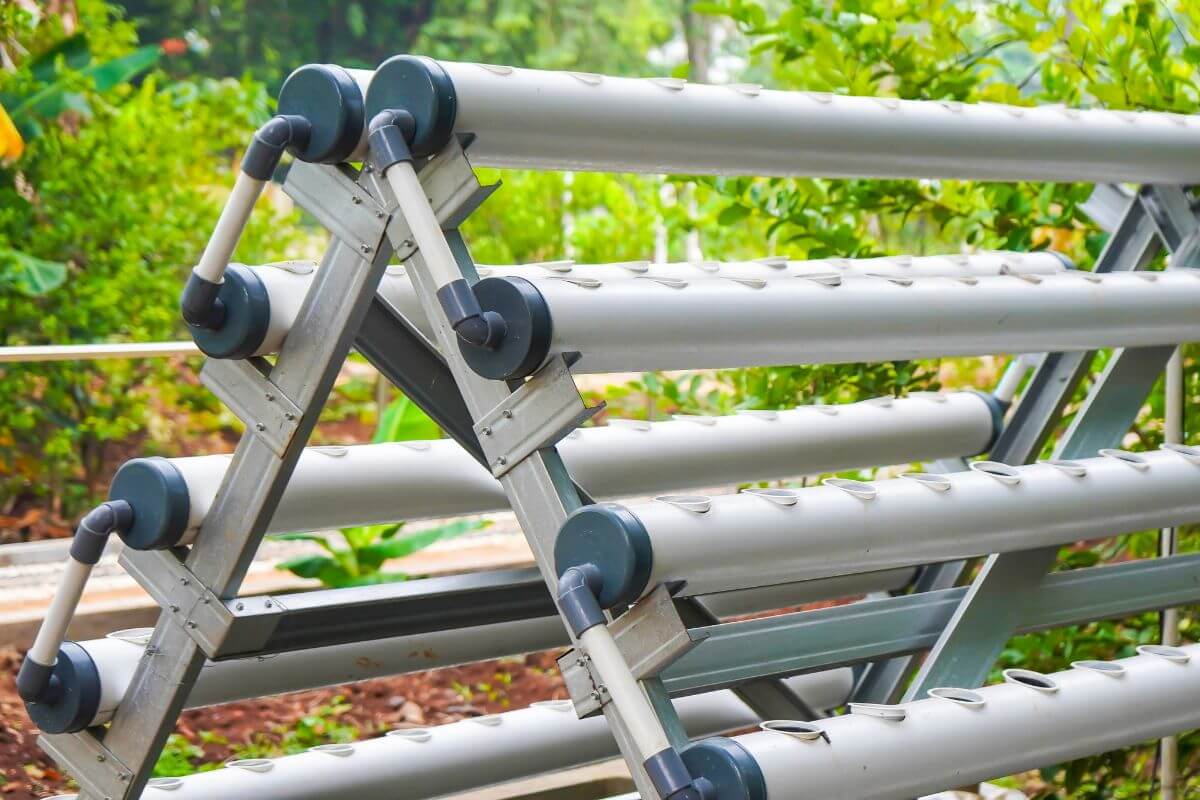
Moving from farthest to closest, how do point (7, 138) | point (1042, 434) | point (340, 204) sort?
point (7, 138), point (1042, 434), point (340, 204)

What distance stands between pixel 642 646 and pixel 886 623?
0.67 metres

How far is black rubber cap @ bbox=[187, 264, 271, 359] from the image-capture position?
4.42 feet

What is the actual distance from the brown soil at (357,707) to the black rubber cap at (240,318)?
5.75 feet

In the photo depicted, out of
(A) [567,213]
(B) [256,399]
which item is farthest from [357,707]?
(A) [567,213]

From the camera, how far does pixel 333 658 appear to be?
A: 5.46 feet

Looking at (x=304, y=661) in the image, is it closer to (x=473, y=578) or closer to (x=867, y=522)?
(x=473, y=578)

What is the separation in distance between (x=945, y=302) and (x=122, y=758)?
3.36 ft

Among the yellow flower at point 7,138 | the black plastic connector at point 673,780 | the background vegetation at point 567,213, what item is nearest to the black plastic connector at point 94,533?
the black plastic connector at point 673,780

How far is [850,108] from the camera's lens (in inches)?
60.2

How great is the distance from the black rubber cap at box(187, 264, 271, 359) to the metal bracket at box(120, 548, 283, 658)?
0.85ft

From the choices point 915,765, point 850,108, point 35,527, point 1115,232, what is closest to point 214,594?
point 915,765

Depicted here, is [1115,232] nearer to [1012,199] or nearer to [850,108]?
[1012,199]

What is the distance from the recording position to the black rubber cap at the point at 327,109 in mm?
1231

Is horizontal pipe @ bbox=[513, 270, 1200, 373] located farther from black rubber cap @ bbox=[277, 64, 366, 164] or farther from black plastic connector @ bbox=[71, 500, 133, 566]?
black plastic connector @ bbox=[71, 500, 133, 566]
